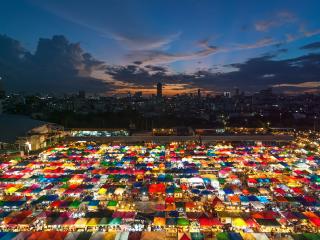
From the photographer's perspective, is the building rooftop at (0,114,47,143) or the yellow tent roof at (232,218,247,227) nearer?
the yellow tent roof at (232,218,247,227)

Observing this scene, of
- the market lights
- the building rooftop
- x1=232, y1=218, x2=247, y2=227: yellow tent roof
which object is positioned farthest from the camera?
the building rooftop

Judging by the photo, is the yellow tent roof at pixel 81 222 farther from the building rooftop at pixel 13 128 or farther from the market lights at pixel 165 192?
the building rooftop at pixel 13 128

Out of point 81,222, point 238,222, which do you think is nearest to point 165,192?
point 238,222

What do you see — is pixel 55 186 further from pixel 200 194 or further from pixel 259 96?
pixel 259 96

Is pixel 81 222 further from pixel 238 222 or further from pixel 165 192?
pixel 238 222

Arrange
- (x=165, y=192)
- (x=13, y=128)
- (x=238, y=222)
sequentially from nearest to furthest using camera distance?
(x=238, y=222)
(x=165, y=192)
(x=13, y=128)

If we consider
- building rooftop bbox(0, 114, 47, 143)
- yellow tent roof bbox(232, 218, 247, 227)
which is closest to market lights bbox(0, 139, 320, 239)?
yellow tent roof bbox(232, 218, 247, 227)

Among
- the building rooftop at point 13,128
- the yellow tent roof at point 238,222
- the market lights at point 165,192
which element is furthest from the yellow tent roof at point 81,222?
the building rooftop at point 13,128

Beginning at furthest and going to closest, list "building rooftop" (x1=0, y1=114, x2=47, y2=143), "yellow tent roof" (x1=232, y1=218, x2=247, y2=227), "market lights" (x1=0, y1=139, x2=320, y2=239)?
"building rooftop" (x1=0, y1=114, x2=47, y2=143) < "market lights" (x1=0, y1=139, x2=320, y2=239) < "yellow tent roof" (x1=232, y1=218, x2=247, y2=227)

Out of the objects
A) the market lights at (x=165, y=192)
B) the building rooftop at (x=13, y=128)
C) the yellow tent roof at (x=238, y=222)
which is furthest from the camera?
the building rooftop at (x=13, y=128)

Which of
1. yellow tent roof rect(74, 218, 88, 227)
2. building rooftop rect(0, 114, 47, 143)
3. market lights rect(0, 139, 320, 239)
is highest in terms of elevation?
building rooftop rect(0, 114, 47, 143)

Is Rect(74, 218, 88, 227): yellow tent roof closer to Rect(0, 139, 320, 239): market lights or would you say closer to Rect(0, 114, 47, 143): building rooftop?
Rect(0, 139, 320, 239): market lights

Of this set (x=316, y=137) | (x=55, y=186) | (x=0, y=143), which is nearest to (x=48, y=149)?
(x=0, y=143)
